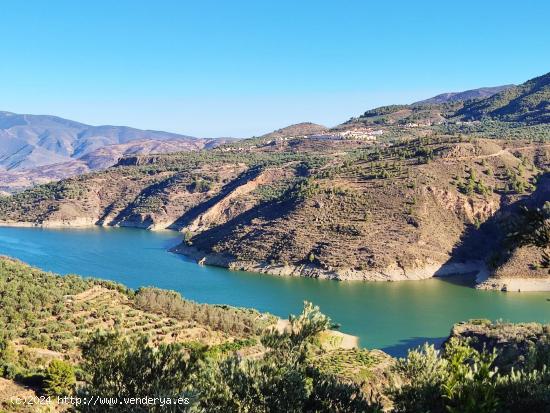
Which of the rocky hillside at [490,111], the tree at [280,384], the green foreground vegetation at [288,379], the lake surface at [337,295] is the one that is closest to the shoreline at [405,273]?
the lake surface at [337,295]

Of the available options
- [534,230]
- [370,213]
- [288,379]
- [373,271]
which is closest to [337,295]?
[373,271]

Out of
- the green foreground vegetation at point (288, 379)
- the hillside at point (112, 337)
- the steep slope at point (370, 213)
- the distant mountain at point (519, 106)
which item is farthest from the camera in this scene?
the distant mountain at point (519, 106)

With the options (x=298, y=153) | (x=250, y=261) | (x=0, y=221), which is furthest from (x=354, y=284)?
(x=0, y=221)

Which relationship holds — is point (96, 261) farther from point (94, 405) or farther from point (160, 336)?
point (94, 405)

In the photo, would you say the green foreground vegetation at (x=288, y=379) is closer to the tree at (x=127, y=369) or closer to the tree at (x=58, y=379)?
the tree at (x=127, y=369)

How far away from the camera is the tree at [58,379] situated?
2105cm

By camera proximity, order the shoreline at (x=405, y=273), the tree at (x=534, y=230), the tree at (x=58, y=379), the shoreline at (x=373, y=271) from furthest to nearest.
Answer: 1. the shoreline at (x=373, y=271)
2. the shoreline at (x=405, y=273)
3. the tree at (x=58, y=379)
4. the tree at (x=534, y=230)

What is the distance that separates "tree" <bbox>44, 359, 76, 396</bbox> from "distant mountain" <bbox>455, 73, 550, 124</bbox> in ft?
419

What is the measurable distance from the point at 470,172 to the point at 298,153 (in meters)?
63.9

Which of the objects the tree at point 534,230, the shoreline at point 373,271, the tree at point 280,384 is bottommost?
the shoreline at point 373,271

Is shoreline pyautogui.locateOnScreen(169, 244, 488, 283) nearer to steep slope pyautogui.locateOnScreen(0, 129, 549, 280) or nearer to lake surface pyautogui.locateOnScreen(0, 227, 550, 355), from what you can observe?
steep slope pyautogui.locateOnScreen(0, 129, 549, 280)

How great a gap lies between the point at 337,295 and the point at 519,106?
11723 cm

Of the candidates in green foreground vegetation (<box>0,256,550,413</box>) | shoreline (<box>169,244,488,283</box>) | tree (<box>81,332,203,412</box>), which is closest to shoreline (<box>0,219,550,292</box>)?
shoreline (<box>169,244,488,283</box>)

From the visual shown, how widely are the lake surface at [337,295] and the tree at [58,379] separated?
24339mm
